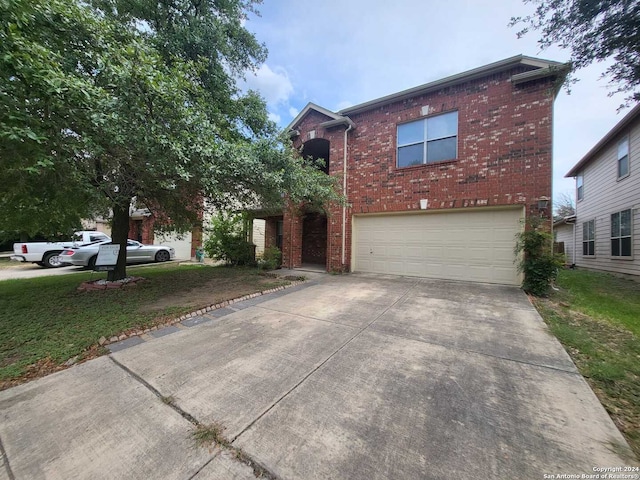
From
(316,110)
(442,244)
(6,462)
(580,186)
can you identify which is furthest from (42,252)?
(580,186)

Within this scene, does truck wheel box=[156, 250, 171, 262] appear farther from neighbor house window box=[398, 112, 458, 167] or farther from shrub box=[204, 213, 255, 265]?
neighbor house window box=[398, 112, 458, 167]

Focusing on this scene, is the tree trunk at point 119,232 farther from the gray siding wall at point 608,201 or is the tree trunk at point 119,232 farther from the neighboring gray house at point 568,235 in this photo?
the neighboring gray house at point 568,235

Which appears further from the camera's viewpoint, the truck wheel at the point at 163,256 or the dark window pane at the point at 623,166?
the truck wheel at the point at 163,256

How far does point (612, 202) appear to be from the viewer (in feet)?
33.0

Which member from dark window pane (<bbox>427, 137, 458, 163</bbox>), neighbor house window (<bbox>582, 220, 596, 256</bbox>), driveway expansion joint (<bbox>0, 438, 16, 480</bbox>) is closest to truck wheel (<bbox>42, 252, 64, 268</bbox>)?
driveway expansion joint (<bbox>0, 438, 16, 480</bbox>)

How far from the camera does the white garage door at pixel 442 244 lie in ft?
23.8

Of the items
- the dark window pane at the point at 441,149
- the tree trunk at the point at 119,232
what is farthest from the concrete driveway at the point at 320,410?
the dark window pane at the point at 441,149

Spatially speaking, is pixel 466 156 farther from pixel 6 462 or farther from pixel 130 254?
pixel 130 254

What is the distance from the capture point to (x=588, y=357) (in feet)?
9.90

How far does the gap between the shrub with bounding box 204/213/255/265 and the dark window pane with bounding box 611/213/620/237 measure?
14369mm

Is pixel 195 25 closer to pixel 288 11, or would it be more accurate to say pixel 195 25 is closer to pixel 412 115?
pixel 288 11

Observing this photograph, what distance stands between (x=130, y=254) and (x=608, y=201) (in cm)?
2103

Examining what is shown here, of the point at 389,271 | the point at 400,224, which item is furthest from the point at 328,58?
the point at 389,271

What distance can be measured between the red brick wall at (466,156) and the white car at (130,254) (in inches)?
353
